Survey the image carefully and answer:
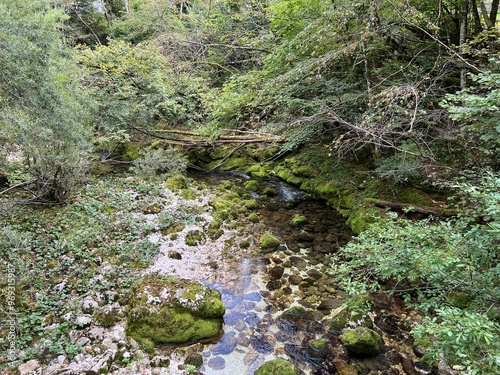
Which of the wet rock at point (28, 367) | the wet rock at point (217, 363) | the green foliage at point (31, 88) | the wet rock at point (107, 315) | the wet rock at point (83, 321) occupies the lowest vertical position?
the wet rock at point (217, 363)

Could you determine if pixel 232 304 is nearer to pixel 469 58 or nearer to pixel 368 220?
pixel 368 220

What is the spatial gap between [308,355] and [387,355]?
3.78 ft

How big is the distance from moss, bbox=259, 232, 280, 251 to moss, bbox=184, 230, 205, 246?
1545 millimetres

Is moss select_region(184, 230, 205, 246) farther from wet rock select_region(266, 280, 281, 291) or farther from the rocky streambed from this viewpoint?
wet rock select_region(266, 280, 281, 291)

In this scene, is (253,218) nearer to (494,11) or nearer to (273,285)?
(273,285)

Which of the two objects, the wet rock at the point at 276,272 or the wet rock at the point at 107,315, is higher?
the wet rock at the point at 107,315

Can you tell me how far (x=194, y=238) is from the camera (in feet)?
23.3

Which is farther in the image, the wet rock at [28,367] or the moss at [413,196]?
the moss at [413,196]

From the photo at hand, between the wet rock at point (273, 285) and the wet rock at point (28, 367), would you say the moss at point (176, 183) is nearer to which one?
the wet rock at point (273, 285)

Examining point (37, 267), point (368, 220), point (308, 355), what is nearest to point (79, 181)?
point (37, 267)

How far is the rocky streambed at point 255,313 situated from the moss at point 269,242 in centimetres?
3

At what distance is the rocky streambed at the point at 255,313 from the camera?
3.94m

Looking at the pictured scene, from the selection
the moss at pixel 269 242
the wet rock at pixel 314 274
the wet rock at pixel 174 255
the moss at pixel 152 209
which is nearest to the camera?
the wet rock at pixel 314 274

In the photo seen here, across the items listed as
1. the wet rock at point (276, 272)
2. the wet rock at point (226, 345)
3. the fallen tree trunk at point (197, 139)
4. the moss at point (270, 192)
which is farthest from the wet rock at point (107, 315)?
the fallen tree trunk at point (197, 139)
